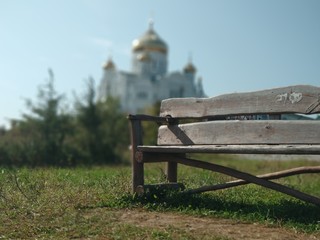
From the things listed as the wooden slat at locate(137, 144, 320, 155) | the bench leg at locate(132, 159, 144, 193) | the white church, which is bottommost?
the bench leg at locate(132, 159, 144, 193)

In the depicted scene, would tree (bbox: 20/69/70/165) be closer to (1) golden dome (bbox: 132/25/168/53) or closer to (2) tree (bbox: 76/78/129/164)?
(2) tree (bbox: 76/78/129/164)

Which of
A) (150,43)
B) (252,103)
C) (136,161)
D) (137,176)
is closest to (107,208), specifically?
(137,176)

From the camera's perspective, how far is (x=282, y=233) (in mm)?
4012

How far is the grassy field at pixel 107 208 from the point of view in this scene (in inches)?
155

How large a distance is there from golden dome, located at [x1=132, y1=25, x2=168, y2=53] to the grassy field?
226 feet

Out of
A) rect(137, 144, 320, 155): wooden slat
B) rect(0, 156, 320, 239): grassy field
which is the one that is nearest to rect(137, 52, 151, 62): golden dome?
rect(0, 156, 320, 239): grassy field

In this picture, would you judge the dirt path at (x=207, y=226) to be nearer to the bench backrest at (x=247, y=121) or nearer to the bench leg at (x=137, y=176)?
the bench leg at (x=137, y=176)

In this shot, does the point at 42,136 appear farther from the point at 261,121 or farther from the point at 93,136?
the point at 261,121

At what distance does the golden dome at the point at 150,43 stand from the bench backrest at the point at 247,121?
69.3 m

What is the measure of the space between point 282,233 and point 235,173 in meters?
1.08

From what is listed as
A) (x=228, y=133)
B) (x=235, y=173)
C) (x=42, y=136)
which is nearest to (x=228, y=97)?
(x=228, y=133)

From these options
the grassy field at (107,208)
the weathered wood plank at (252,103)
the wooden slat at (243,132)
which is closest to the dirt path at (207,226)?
the grassy field at (107,208)

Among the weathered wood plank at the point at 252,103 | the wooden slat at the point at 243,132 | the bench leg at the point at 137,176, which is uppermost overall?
the weathered wood plank at the point at 252,103

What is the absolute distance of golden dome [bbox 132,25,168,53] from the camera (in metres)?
74.2
